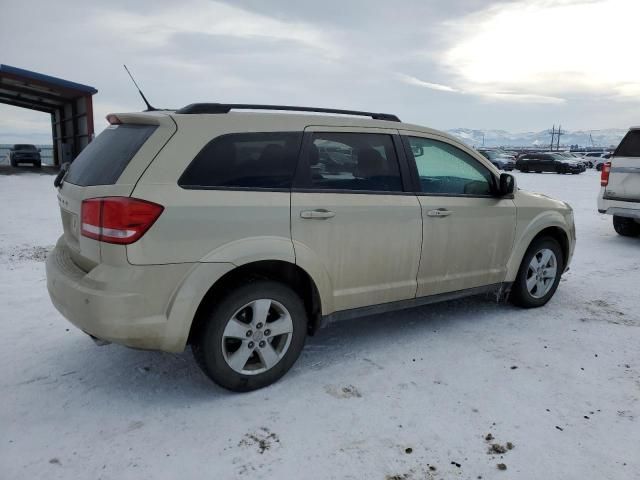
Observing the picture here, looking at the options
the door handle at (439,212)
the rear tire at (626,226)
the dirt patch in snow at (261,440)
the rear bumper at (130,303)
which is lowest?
the dirt patch in snow at (261,440)

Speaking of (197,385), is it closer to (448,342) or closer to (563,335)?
(448,342)

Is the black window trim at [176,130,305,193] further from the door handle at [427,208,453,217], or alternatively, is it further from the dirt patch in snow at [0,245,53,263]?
the dirt patch in snow at [0,245,53,263]


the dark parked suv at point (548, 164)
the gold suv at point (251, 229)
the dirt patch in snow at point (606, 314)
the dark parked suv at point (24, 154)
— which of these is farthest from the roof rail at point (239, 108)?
the dark parked suv at point (548, 164)

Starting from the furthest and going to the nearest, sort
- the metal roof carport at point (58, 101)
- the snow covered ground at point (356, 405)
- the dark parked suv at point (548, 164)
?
the dark parked suv at point (548, 164) < the metal roof carport at point (58, 101) < the snow covered ground at point (356, 405)

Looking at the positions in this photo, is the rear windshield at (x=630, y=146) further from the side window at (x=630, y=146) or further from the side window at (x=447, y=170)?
the side window at (x=447, y=170)

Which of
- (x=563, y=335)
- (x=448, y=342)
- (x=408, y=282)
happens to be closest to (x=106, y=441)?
(x=408, y=282)

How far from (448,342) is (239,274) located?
1.89 m

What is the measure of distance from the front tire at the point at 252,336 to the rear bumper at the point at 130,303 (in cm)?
18

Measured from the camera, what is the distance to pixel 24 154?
94.1ft

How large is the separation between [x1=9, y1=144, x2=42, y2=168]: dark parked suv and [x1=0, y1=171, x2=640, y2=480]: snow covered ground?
2823 centimetres

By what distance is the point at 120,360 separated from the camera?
12.0 ft

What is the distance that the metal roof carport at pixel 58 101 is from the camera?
75.8 ft

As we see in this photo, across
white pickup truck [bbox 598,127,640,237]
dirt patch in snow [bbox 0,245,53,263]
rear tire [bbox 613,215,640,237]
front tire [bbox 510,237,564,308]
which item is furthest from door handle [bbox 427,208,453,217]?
rear tire [bbox 613,215,640,237]

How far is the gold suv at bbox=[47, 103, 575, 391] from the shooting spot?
2783 mm
